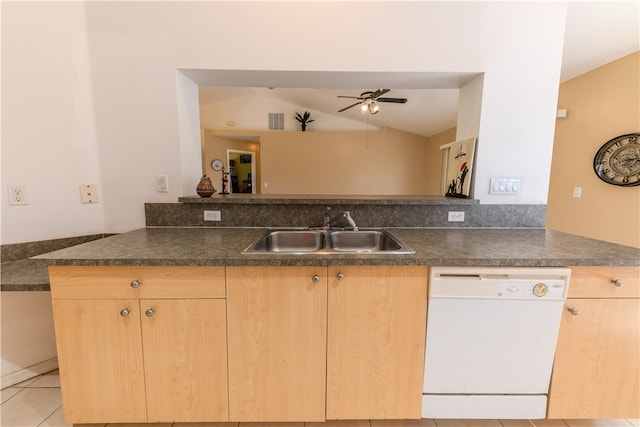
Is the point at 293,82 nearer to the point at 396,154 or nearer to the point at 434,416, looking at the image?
the point at 434,416

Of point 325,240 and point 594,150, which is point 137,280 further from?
point 594,150

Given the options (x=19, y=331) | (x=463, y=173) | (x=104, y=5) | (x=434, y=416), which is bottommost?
(x=434, y=416)

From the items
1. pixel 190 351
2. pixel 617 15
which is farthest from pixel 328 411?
pixel 617 15

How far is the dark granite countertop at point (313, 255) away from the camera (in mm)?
1050

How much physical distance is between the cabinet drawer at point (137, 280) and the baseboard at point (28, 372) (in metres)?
0.99

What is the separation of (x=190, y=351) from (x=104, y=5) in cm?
191

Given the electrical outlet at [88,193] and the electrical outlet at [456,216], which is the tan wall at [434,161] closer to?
the electrical outlet at [456,216]

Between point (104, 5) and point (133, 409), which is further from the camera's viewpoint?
point (104, 5)

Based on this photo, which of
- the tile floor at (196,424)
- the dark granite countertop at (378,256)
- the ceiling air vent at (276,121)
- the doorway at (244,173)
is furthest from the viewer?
the doorway at (244,173)

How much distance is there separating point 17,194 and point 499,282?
8.05 feet

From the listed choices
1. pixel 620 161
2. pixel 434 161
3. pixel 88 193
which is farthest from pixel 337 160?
pixel 88 193

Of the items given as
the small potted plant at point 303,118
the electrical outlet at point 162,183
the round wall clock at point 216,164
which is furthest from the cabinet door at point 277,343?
the round wall clock at point 216,164

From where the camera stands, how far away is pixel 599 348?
1.14 m

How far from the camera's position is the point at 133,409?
1.15 m
